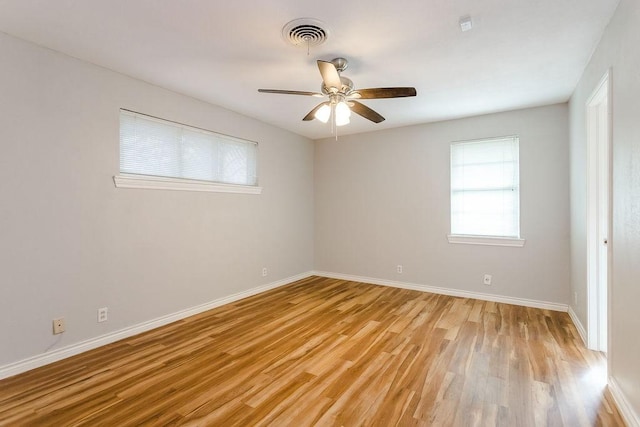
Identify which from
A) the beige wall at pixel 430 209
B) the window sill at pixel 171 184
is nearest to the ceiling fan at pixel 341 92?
the window sill at pixel 171 184

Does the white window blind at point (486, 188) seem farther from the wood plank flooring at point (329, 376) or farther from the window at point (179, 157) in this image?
the window at point (179, 157)

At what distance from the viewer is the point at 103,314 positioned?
2.80 m

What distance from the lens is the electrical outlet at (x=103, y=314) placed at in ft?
9.11

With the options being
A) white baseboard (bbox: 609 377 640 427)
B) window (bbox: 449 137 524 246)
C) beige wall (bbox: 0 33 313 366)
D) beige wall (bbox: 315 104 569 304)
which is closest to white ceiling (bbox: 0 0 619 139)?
beige wall (bbox: 0 33 313 366)

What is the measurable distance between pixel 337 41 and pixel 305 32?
11.0 inches

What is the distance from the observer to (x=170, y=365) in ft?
8.05

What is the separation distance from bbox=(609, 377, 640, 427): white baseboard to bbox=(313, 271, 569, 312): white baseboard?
6.14 ft

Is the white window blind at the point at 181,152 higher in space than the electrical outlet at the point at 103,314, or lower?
higher

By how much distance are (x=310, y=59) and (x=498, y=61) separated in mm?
1633

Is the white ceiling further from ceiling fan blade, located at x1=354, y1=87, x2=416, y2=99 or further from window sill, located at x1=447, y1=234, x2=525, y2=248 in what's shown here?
window sill, located at x1=447, y1=234, x2=525, y2=248

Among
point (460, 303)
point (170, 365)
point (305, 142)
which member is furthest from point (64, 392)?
point (305, 142)

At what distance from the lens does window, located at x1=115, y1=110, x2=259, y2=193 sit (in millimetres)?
3045

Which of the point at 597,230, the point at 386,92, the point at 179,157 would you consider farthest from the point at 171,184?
the point at 597,230

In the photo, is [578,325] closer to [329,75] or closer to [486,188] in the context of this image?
[486,188]
